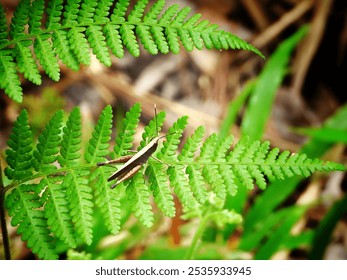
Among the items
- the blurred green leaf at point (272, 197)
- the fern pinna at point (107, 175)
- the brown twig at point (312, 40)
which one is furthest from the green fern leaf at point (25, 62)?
the brown twig at point (312, 40)

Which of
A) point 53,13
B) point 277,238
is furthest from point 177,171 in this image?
point 277,238

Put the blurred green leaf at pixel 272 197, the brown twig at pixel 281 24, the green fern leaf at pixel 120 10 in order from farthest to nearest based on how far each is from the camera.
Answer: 1. the brown twig at pixel 281 24
2. the blurred green leaf at pixel 272 197
3. the green fern leaf at pixel 120 10

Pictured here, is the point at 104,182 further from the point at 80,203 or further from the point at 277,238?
the point at 277,238

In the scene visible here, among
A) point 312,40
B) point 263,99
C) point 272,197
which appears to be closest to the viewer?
point 272,197

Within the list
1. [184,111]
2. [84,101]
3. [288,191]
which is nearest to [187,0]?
[184,111]

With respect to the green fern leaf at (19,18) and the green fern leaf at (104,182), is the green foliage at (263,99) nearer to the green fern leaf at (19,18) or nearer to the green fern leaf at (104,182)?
the green fern leaf at (104,182)
